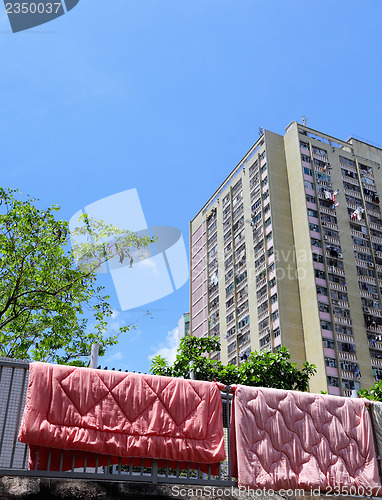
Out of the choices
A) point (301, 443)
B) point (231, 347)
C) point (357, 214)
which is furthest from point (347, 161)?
point (301, 443)

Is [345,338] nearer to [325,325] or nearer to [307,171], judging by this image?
[325,325]

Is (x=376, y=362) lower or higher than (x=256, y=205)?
lower

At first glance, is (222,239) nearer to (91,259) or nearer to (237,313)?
(237,313)

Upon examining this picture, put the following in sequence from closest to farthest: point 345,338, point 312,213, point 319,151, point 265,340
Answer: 1. point 345,338
2. point 265,340
3. point 312,213
4. point 319,151

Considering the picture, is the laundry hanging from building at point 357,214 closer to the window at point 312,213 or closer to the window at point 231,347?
the window at point 312,213

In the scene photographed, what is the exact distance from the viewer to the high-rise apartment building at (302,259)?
5003 cm

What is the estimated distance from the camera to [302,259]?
178 feet

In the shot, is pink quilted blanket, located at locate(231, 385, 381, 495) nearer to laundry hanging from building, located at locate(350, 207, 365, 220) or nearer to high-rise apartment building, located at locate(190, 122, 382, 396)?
high-rise apartment building, located at locate(190, 122, 382, 396)

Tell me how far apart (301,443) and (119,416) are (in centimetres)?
233

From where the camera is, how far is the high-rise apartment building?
5003cm

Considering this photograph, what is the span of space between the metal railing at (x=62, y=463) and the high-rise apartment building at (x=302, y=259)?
140 ft

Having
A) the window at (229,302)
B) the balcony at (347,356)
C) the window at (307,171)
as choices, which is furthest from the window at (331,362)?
the window at (307,171)

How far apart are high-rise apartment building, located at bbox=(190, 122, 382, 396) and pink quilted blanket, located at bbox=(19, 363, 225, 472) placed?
42574mm

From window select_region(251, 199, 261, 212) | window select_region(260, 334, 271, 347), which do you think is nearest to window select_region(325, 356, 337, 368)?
window select_region(260, 334, 271, 347)
